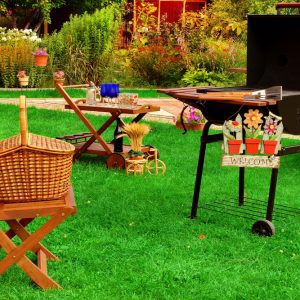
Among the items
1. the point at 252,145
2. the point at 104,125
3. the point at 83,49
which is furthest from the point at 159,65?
the point at 252,145

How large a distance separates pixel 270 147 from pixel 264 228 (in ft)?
2.12

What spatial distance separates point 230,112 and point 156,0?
1731 centimetres

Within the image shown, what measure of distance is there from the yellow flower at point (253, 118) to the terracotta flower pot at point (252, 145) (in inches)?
4.3

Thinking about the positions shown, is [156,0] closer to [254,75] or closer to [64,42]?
[64,42]

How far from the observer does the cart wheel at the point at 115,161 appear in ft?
26.4

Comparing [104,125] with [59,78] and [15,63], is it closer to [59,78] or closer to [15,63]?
[59,78]

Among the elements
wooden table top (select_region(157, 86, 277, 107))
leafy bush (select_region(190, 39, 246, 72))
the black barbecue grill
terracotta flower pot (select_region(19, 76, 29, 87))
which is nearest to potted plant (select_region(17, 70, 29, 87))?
terracotta flower pot (select_region(19, 76, 29, 87))

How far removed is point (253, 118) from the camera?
5.39m

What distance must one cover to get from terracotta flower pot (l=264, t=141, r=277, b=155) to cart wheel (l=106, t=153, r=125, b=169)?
2.78m

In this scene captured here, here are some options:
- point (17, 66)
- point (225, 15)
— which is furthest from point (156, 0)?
point (17, 66)

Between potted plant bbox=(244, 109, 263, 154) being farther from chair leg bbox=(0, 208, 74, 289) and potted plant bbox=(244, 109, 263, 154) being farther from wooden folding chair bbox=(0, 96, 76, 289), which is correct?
chair leg bbox=(0, 208, 74, 289)

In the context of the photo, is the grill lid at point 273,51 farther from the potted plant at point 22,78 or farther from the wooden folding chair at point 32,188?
the potted plant at point 22,78

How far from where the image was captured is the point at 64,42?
16391 millimetres

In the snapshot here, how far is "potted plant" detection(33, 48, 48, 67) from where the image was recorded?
14.9 meters
